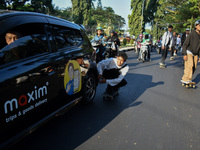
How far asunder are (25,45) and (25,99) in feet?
2.27

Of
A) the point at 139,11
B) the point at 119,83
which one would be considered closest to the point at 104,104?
the point at 119,83

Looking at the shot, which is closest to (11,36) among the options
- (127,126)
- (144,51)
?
(127,126)

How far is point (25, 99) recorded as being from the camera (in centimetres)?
197

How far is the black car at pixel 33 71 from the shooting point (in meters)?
1.81

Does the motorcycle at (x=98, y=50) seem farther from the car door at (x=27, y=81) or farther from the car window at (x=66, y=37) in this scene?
the car door at (x=27, y=81)

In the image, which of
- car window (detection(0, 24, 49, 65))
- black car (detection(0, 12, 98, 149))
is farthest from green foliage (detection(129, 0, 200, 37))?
car window (detection(0, 24, 49, 65))

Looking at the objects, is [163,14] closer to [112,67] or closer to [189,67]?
[189,67]

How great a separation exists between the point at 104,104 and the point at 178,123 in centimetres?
161

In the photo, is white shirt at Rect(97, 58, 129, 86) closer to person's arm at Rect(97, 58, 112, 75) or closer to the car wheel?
person's arm at Rect(97, 58, 112, 75)

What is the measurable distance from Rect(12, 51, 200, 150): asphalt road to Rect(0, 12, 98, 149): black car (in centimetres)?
41

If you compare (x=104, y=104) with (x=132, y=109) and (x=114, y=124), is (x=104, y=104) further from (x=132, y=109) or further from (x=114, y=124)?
(x=114, y=124)

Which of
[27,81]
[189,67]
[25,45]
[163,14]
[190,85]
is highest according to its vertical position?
[163,14]

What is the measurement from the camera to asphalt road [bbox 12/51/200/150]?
247 cm

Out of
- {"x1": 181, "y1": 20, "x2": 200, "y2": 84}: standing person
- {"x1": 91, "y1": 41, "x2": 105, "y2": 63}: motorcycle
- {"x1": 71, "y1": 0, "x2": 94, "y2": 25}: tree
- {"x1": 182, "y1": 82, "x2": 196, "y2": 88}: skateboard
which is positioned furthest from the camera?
{"x1": 71, "y1": 0, "x2": 94, "y2": 25}: tree
